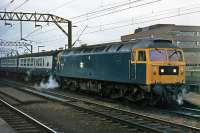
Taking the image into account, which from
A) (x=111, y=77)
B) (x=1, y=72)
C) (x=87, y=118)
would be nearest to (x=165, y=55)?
(x=111, y=77)

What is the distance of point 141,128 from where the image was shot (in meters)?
13.1

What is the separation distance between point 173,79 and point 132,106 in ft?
7.72

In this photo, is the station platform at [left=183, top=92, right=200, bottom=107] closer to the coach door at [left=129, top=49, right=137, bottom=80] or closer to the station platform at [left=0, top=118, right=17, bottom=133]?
the coach door at [left=129, top=49, right=137, bottom=80]

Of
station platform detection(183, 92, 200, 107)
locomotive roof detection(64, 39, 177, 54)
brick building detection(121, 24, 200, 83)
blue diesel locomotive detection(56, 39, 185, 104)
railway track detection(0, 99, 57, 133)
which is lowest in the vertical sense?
railway track detection(0, 99, 57, 133)

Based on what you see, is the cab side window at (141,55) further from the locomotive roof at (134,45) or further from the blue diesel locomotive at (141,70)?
the locomotive roof at (134,45)

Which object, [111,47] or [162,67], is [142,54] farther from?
[111,47]

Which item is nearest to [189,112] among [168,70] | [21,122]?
[168,70]

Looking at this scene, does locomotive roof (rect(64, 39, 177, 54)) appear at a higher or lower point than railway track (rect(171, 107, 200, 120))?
higher

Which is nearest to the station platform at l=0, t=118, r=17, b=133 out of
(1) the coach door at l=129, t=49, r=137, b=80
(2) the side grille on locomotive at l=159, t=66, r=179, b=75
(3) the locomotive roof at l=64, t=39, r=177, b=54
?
(1) the coach door at l=129, t=49, r=137, b=80

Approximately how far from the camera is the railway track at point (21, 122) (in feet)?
42.8

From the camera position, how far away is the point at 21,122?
15.0m

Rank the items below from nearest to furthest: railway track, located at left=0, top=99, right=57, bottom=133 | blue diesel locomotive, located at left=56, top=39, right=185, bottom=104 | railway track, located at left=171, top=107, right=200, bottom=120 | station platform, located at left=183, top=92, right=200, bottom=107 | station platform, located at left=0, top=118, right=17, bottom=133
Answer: station platform, located at left=0, top=118, right=17, bottom=133, railway track, located at left=0, top=99, right=57, bottom=133, railway track, located at left=171, top=107, right=200, bottom=120, blue diesel locomotive, located at left=56, top=39, right=185, bottom=104, station platform, located at left=183, top=92, right=200, bottom=107

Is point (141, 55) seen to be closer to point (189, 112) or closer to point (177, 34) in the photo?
point (189, 112)

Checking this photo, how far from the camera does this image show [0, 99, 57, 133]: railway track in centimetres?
1305
